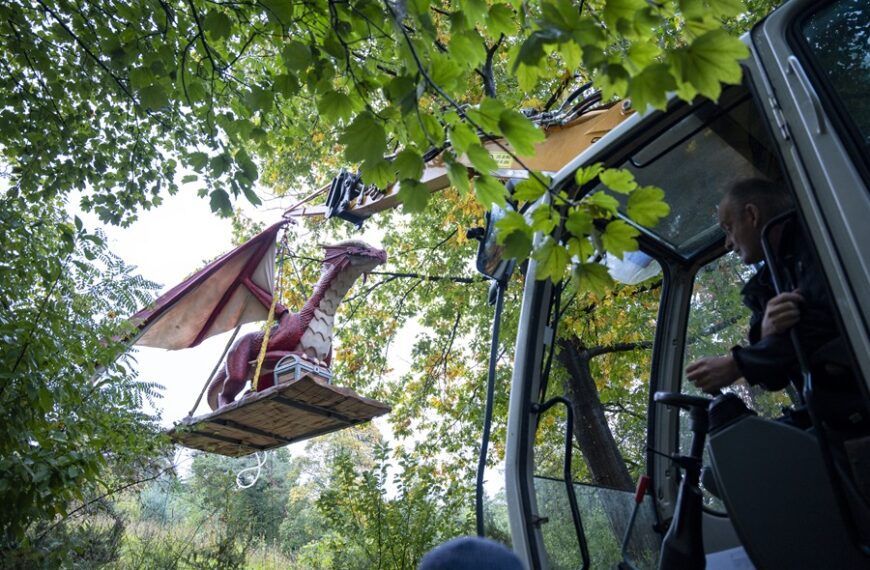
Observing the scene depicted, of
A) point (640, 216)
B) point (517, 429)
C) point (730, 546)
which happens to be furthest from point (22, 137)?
point (730, 546)

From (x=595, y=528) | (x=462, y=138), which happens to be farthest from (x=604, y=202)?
(x=595, y=528)

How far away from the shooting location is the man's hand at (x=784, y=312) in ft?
6.15

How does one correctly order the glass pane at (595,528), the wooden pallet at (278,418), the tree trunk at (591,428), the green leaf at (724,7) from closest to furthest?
the green leaf at (724,7) < the glass pane at (595,528) < the tree trunk at (591,428) < the wooden pallet at (278,418)

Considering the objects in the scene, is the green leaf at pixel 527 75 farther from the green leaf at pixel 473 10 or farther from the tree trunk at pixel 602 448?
the tree trunk at pixel 602 448

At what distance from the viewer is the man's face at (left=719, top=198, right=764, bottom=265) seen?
89.5 inches

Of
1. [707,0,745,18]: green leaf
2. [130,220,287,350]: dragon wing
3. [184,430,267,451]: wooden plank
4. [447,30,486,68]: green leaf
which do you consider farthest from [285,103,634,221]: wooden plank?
[130,220,287,350]: dragon wing

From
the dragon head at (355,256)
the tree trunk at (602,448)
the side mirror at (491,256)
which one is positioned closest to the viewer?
the tree trunk at (602,448)

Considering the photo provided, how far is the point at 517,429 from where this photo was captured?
2670 millimetres

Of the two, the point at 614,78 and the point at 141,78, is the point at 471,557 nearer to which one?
the point at 614,78

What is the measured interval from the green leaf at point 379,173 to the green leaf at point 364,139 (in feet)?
0.17

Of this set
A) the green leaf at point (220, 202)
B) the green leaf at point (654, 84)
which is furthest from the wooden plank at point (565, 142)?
the green leaf at point (654, 84)

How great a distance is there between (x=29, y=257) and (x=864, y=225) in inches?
170

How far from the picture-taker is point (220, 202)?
11.2ft

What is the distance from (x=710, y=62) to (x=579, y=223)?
19.2 inches
